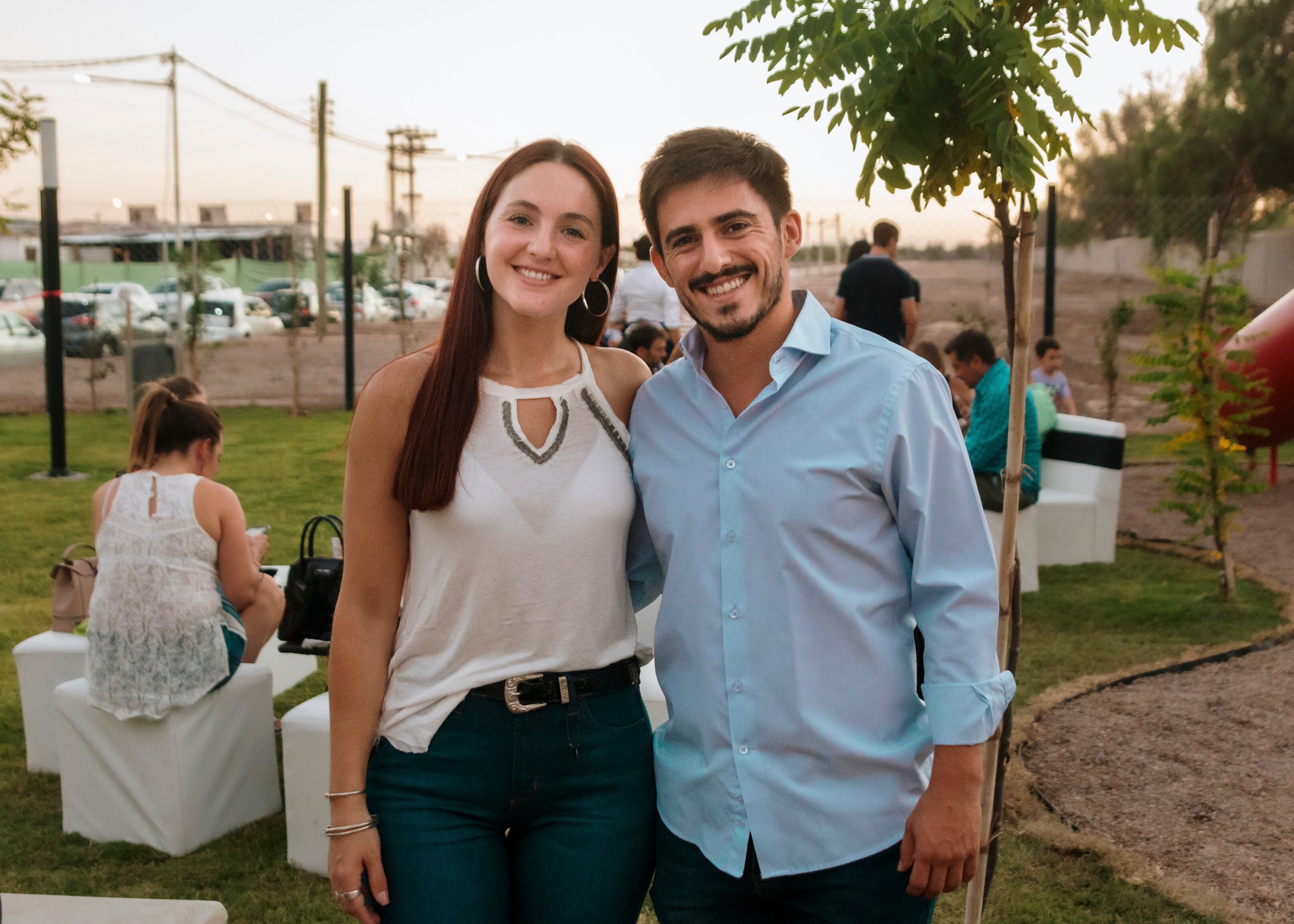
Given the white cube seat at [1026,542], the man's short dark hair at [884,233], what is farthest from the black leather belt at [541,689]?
the man's short dark hair at [884,233]

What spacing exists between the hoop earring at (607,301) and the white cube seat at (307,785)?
Result: 6.16ft

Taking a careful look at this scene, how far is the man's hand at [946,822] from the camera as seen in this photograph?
167cm

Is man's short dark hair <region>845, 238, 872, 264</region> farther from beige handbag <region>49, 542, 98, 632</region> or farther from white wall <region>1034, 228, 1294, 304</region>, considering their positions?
beige handbag <region>49, 542, 98, 632</region>

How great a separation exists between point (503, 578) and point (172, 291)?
62.7 ft

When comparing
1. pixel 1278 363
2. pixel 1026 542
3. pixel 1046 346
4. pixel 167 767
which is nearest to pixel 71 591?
pixel 167 767

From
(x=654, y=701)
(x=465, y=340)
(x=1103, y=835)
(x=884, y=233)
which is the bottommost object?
(x=1103, y=835)

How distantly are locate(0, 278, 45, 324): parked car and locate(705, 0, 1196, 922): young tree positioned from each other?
18.7 meters

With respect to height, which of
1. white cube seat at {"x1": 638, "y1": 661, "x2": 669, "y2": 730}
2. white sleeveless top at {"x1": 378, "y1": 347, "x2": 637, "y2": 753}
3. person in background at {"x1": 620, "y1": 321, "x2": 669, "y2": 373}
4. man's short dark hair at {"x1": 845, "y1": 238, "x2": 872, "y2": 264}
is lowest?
white cube seat at {"x1": 638, "y1": 661, "x2": 669, "y2": 730}

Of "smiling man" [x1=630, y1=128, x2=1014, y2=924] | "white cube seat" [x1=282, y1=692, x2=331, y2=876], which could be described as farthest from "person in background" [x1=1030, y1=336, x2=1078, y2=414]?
"smiling man" [x1=630, y1=128, x2=1014, y2=924]

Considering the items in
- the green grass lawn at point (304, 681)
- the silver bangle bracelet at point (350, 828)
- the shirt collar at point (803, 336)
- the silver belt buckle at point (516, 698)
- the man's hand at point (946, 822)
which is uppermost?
the shirt collar at point (803, 336)

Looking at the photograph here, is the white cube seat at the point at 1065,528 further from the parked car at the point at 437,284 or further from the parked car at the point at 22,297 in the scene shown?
the parked car at the point at 22,297

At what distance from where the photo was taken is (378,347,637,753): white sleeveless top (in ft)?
5.98

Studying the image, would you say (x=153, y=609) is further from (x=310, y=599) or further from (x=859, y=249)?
(x=859, y=249)

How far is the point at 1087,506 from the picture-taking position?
23.6ft
